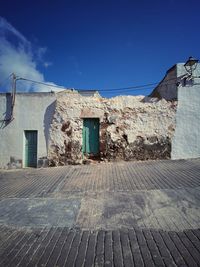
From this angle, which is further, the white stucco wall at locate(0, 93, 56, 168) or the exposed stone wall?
the white stucco wall at locate(0, 93, 56, 168)

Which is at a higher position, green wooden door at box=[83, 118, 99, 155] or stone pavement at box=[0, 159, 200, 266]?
green wooden door at box=[83, 118, 99, 155]

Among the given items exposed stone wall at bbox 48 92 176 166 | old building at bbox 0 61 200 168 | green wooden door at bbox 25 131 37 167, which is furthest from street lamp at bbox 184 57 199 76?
green wooden door at bbox 25 131 37 167

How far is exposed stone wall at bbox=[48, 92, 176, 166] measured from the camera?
11211 mm

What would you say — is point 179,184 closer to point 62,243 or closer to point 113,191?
point 113,191

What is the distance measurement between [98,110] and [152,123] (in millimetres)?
2956

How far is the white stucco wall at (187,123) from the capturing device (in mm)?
11234

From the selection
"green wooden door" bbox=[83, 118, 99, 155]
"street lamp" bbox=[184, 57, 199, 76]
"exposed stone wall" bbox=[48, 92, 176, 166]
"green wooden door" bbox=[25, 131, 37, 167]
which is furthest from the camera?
"green wooden door" bbox=[25, 131, 37, 167]

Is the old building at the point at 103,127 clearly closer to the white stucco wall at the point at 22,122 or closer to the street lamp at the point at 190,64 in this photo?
the white stucco wall at the point at 22,122

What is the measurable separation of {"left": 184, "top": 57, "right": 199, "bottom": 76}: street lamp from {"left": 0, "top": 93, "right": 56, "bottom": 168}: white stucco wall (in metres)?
7.25

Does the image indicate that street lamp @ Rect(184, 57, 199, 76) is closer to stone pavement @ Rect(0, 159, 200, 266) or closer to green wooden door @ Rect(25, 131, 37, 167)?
stone pavement @ Rect(0, 159, 200, 266)

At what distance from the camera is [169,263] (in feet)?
9.68

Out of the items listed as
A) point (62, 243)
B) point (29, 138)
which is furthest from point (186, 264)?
point (29, 138)

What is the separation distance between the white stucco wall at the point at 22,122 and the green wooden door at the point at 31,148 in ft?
0.95

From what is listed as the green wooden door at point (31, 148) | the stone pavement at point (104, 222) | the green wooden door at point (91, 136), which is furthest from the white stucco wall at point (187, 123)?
the green wooden door at point (31, 148)
